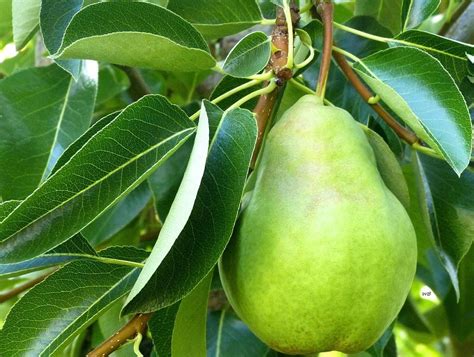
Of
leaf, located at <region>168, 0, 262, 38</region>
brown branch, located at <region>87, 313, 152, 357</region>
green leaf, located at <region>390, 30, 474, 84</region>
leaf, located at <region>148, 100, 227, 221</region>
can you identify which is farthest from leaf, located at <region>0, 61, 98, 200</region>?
green leaf, located at <region>390, 30, 474, 84</region>

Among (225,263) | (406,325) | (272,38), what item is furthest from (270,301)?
(406,325)

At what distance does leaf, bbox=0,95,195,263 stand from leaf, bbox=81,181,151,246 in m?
0.63

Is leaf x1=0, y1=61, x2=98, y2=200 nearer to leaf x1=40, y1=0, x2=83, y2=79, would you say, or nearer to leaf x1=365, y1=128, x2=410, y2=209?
leaf x1=40, y1=0, x2=83, y2=79

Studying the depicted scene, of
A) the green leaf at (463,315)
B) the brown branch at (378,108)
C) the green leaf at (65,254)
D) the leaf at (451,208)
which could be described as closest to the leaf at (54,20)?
the green leaf at (65,254)

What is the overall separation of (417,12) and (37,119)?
1.78 feet

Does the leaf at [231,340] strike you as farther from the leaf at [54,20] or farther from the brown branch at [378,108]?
the leaf at [54,20]

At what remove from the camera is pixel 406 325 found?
1.51 metres

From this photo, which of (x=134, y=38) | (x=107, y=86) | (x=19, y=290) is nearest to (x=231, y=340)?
(x=19, y=290)

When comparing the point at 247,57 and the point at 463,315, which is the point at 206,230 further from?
the point at 463,315

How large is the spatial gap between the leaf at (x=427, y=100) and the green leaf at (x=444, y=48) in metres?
0.08

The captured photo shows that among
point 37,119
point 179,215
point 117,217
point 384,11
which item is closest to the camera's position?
point 179,215

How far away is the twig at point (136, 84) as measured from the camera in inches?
58.4

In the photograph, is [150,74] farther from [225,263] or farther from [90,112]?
[225,263]

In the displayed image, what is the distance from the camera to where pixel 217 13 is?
998mm
